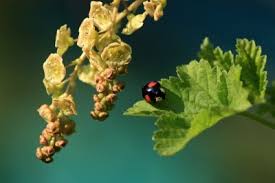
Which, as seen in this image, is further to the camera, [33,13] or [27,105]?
[33,13]

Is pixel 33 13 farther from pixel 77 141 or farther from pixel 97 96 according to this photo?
pixel 97 96

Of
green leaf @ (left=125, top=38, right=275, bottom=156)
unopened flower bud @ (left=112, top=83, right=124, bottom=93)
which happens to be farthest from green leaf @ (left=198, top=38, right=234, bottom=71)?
unopened flower bud @ (left=112, top=83, right=124, bottom=93)

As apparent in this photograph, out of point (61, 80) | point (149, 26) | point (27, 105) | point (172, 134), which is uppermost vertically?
point (149, 26)

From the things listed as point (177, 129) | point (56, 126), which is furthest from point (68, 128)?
point (177, 129)

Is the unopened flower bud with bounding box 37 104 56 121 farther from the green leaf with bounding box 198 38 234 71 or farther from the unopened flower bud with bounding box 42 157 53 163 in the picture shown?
the green leaf with bounding box 198 38 234 71

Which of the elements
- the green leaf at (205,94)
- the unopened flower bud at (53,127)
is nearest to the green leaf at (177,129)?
the green leaf at (205,94)

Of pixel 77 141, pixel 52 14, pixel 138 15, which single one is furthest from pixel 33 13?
pixel 138 15

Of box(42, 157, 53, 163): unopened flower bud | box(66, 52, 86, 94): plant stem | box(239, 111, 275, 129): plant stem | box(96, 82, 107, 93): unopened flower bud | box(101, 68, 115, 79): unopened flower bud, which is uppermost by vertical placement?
box(66, 52, 86, 94): plant stem
